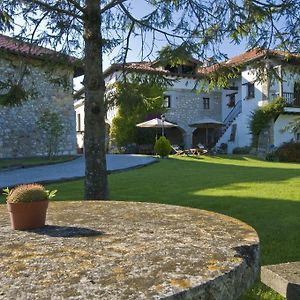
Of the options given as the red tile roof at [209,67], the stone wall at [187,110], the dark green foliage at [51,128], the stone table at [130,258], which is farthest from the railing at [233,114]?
the stone table at [130,258]

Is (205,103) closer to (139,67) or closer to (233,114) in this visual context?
(233,114)

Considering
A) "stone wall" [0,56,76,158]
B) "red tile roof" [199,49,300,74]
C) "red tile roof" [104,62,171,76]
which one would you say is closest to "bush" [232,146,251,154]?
"stone wall" [0,56,76,158]

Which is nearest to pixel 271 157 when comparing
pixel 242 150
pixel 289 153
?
pixel 289 153

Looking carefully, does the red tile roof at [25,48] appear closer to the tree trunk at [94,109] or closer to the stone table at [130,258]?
the tree trunk at [94,109]

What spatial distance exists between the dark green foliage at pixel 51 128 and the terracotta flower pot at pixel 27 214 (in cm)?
1668

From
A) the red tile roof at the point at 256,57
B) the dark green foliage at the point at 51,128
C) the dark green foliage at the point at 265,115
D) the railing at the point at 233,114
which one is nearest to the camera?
the red tile roof at the point at 256,57

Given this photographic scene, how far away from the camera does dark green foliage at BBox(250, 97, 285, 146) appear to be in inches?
960

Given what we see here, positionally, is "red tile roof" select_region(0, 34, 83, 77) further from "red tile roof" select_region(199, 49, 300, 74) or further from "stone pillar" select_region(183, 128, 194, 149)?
"stone pillar" select_region(183, 128, 194, 149)

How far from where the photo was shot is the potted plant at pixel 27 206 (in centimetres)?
225

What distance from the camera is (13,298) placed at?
1.28 metres

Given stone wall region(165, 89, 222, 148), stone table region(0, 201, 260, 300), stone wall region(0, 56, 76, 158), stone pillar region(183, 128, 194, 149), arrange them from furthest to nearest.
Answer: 1. stone pillar region(183, 128, 194, 149)
2. stone wall region(165, 89, 222, 148)
3. stone wall region(0, 56, 76, 158)
4. stone table region(0, 201, 260, 300)

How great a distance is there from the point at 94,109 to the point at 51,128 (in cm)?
1403

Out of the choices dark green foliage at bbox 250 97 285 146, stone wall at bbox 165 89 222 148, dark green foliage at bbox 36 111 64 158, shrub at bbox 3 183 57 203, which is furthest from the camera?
stone wall at bbox 165 89 222 148

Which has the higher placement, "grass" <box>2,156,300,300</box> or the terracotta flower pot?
the terracotta flower pot
